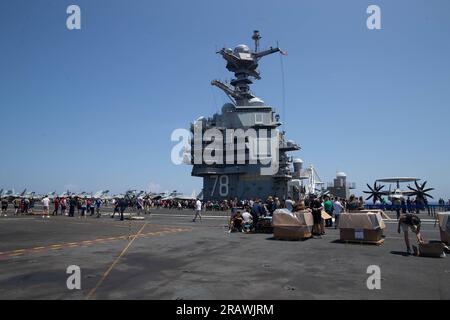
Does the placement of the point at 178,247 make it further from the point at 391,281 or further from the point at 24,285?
the point at 391,281

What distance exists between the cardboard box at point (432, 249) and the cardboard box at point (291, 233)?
4.66m

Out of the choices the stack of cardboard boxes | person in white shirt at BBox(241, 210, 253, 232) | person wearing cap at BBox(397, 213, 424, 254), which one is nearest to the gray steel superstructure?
person in white shirt at BBox(241, 210, 253, 232)

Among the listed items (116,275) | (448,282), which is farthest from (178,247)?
(448,282)

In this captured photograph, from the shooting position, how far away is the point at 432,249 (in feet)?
33.8

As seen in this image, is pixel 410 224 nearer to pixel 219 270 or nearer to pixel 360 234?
pixel 360 234

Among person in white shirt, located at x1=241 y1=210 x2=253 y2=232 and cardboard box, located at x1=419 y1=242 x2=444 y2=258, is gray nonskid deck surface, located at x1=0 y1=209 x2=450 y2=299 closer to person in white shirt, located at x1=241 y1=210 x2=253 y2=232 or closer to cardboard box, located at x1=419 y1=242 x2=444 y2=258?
cardboard box, located at x1=419 y1=242 x2=444 y2=258

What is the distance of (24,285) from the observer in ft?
21.4

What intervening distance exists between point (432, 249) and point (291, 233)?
210 inches

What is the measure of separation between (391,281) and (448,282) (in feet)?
3.91

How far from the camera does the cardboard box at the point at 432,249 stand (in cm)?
1016

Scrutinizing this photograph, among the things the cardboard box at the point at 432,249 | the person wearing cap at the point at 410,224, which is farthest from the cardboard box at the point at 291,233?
the cardboard box at the point at 432,249

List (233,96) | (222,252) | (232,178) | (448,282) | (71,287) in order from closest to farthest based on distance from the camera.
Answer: (71,287) < (448,282) < (222,252) < (232,178) < (233,96)

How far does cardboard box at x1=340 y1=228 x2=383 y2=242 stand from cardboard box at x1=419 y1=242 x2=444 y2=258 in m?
2.25
